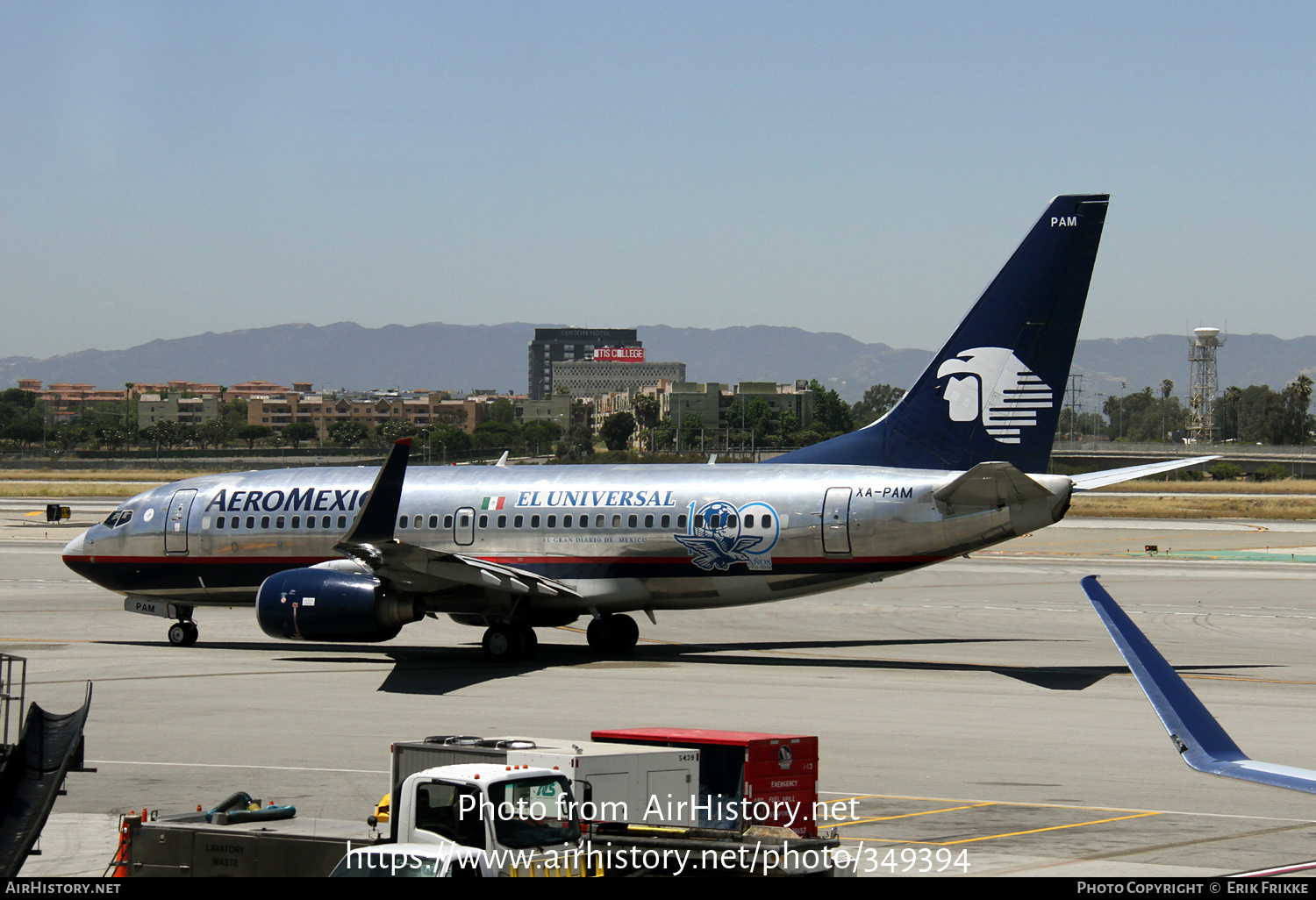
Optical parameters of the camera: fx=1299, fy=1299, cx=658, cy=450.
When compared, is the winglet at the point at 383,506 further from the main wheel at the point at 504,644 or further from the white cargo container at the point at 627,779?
the white cargo container at the point at 627,779

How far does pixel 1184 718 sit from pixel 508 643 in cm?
2409

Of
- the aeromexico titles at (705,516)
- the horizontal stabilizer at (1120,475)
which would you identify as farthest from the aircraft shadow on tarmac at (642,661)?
the horizontal stabilizer at (1120,475)

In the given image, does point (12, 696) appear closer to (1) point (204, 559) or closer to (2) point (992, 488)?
(1) point (204, 559)

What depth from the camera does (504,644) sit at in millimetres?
30344

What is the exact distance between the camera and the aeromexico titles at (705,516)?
2805 centimetres

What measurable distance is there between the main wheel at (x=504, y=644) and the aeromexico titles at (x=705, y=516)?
0.14 feet

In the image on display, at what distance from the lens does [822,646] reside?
33531 millimetres

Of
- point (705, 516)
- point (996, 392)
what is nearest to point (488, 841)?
point (705, 516)

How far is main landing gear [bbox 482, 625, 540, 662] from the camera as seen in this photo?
30.4 meters

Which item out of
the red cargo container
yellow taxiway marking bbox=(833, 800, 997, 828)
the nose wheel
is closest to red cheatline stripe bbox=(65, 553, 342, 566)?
the nose wheel

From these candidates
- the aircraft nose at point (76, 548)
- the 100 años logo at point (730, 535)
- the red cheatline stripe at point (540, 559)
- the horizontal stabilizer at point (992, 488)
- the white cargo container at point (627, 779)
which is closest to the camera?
the white cargo container at point (627, 779)

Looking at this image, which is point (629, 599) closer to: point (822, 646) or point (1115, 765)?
point (822, 646)

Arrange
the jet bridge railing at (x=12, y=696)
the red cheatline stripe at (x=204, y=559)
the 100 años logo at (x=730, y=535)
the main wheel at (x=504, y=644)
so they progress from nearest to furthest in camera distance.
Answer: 1. the jet bridge railing at (x=12, y=696)
2. the 100 años logo at (x=730, y=535)
3. the main wheel at (x=504, y=644)
4. the red cheatline stripe at (x=204, y=559)

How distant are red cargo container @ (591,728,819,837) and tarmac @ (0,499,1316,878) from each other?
41.0 inches
